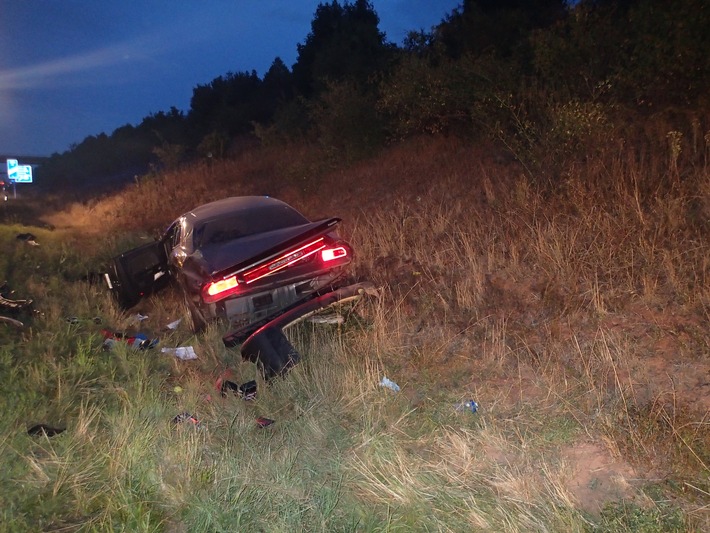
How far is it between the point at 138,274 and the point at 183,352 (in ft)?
8.74

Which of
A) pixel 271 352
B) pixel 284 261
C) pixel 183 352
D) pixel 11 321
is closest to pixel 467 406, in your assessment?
pixel 271 352

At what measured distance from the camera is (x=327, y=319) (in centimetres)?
625

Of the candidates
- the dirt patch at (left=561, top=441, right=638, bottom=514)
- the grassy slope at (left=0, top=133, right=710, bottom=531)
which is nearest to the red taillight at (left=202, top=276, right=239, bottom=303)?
the grassy slope at (left=0, top=133, right=710, bottom=531)

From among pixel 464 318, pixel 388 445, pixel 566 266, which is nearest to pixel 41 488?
pixel 388 445

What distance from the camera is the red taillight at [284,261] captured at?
6.74 metres

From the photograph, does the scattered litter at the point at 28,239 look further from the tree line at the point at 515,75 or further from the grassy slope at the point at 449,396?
the grassy slope at the point at 449,396

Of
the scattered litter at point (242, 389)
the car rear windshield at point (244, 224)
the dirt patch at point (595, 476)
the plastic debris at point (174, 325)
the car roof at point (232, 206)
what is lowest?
the dirt patch at point (595, 476)

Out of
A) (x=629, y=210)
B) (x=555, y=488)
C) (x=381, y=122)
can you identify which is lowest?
(x=555, y=488)

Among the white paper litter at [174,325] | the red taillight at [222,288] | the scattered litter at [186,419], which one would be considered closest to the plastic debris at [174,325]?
the white paper litter at [174,325]

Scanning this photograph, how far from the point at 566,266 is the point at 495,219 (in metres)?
2.13

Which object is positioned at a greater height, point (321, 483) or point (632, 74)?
point (632, 74)

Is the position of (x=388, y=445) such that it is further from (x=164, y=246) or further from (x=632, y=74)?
(x=632, y=74)

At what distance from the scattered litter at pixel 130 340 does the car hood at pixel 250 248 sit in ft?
3.32

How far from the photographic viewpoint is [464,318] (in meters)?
6.27
